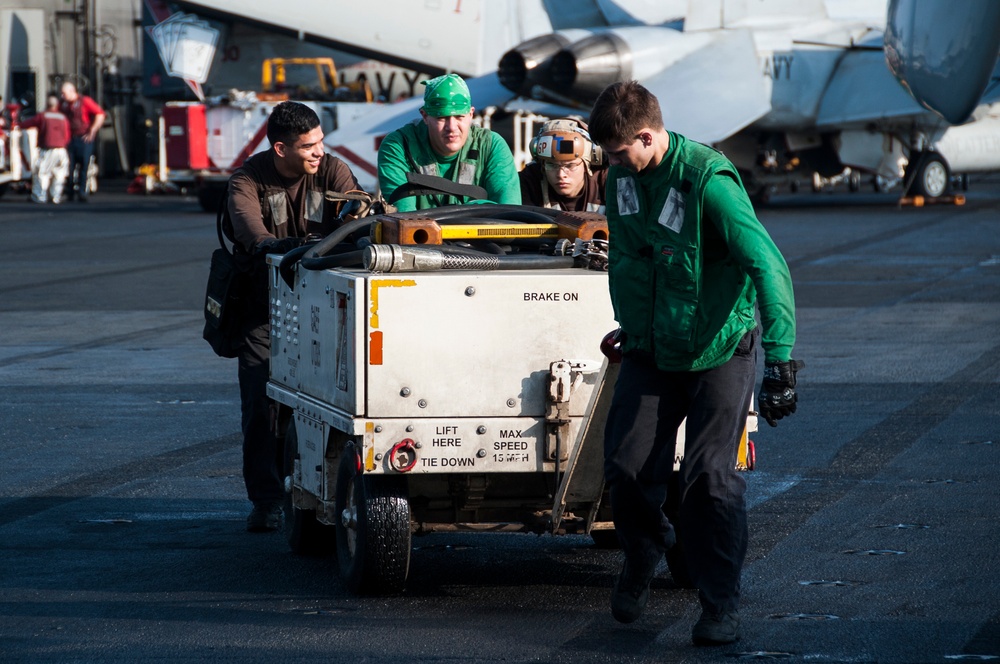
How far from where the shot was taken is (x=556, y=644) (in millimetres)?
4895

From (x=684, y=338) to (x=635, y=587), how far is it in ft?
2.77

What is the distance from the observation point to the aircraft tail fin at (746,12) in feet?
90.2

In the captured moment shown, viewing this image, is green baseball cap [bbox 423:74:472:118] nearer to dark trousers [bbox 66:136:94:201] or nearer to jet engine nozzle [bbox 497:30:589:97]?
jet engine nozzle [bbox 497:30:589:97]

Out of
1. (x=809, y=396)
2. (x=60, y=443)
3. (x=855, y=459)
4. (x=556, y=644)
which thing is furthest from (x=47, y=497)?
(x=809, y=396)

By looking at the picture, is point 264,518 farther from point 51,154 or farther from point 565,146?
point 51,154

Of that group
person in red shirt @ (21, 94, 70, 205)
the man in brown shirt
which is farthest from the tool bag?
person in red shirt @ (21, 94, 70, 205)

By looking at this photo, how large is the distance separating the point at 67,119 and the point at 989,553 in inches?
1100

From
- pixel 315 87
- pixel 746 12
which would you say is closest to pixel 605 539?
pixel 746 12

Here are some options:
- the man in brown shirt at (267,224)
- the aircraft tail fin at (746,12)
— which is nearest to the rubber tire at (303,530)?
the man in brown shirt at (267,224)

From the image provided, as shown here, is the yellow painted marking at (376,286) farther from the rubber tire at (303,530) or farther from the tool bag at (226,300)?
the tool bag at (226,300)

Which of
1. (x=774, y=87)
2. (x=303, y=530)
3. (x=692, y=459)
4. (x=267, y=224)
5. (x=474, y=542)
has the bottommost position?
(x=474, y=542)

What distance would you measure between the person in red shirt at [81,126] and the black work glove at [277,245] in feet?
86.9

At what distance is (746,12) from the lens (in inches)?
1112

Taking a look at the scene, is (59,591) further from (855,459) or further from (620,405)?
(855,459)
